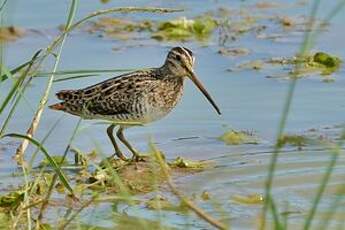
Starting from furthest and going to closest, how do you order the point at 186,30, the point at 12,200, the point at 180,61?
the point at 186,30
the point at 180,61
the point at 12,200

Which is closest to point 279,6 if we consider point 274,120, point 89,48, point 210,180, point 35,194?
point 89,48

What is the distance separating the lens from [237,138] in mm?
8516

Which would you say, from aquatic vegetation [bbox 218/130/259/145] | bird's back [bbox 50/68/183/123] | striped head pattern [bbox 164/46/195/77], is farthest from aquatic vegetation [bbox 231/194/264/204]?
striped head pattern [bbox 164/46/195/77]

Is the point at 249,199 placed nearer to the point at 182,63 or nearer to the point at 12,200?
the point at 12,200

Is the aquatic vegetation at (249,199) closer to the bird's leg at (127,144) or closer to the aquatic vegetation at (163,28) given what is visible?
the bird's leg at (127,144)

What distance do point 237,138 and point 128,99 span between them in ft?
2.56

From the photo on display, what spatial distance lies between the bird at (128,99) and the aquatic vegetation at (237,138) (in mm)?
164

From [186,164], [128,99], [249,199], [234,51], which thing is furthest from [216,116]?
[249,199]

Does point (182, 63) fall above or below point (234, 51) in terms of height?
above

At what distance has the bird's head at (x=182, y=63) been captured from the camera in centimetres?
872

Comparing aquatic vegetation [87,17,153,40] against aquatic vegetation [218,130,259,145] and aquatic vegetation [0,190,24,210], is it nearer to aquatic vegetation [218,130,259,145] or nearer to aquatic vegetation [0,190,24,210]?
aquatic vegetation [218,130,259,145]

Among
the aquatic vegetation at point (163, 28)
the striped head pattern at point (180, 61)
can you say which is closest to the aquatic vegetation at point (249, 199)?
the striped head pattern at point (180, 61)

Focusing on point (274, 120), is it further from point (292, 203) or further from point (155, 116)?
point (292, 203)

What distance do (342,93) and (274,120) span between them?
745 millimetres
